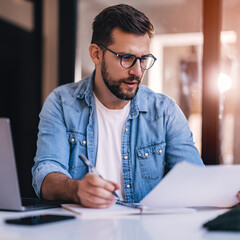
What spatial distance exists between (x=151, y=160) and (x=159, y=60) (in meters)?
1.46

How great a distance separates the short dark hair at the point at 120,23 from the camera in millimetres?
1667

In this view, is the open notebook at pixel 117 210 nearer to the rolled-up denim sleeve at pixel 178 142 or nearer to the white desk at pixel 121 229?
the white desk at pixel 121 229

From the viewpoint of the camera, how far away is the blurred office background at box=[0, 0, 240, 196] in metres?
2.75

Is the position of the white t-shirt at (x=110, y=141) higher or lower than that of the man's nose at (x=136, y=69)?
lower

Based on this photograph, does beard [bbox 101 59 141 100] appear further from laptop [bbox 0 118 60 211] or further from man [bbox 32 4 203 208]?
laptop [bbox 0 118 60 211]

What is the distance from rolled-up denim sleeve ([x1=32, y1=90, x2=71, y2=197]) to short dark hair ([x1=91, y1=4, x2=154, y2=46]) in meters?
0.34

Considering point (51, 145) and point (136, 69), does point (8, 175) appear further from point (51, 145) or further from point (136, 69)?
point (136, 69)

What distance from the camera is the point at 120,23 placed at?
5.55 feet

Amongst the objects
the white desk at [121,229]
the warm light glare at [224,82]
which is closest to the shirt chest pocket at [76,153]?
the white desk at [121,229]

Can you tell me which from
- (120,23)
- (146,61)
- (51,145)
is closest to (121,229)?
(51,145)

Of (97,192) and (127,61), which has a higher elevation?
(127,61)

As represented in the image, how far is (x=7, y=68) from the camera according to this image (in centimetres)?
339

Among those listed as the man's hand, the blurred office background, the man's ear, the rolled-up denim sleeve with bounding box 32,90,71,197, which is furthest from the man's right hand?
the blurred office background

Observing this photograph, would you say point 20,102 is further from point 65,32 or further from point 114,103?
point 114,103
